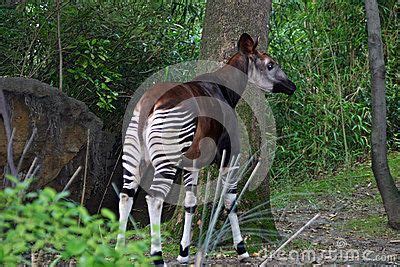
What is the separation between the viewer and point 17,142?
5.62m

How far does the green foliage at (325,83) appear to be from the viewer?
8.43m

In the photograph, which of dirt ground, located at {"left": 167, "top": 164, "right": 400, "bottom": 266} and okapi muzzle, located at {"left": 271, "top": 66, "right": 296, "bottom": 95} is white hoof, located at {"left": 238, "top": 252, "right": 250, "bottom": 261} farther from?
okapi muzzle, located at {"left": 271, "top": 66, "right": 296, "bottom": 95}

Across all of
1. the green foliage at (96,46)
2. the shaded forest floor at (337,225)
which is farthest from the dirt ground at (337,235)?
the green foliage at (96,46)

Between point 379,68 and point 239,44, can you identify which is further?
point 379,68

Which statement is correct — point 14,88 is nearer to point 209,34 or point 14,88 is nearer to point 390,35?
point 209,34

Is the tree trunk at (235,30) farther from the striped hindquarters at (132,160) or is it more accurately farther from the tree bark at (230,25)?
the striped hindquarters at (132,160)

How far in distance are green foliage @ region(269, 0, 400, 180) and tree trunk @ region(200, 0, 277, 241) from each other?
2828mm

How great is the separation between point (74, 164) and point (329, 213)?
220cm

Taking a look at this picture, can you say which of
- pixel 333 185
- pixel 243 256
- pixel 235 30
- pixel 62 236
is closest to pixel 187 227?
pixel 243 256

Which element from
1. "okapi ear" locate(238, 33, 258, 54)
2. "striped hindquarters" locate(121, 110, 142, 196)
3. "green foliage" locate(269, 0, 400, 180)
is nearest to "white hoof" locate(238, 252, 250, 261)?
"striped hindquarters" locate(121, 110, 142, 196)

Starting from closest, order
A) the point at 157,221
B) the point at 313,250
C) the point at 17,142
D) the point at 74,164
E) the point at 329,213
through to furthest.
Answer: the point at 157,221
the point at 313,250
the point at 17,142
the point at 74,164
the point at 329,213

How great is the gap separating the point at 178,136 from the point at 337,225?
2.31 meters

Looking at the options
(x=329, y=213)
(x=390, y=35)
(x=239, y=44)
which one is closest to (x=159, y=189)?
(x=239, y=44)

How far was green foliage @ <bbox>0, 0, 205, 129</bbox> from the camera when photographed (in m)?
6.82
